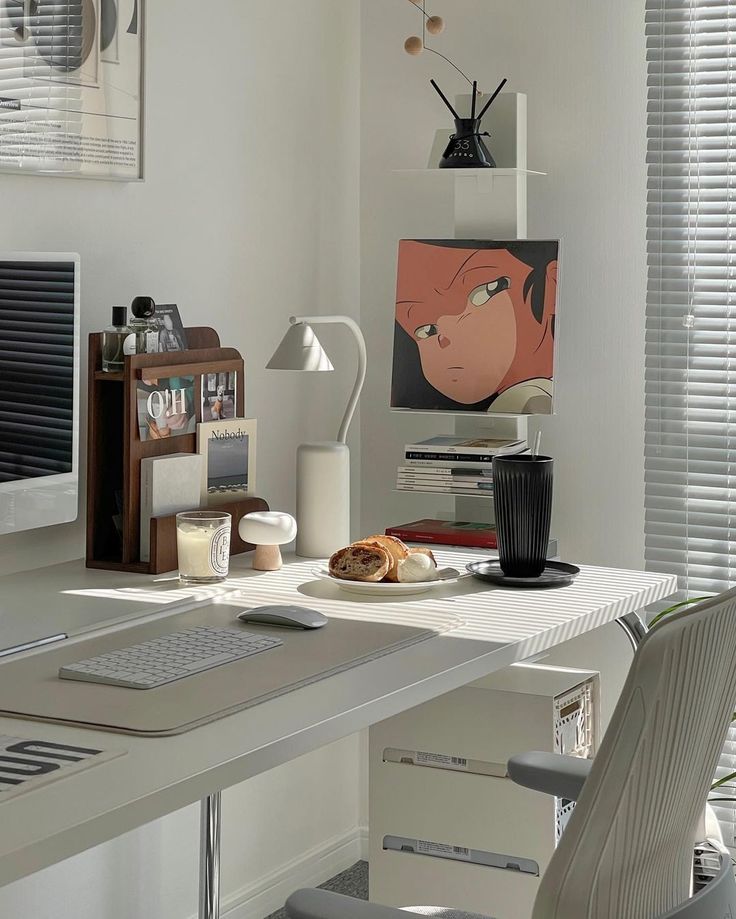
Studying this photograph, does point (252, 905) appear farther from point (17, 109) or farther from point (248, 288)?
point (17, 109)

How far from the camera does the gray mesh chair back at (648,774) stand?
1085 mm

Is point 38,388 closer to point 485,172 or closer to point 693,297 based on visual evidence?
A: point 485,172

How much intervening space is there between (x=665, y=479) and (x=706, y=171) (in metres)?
0.62

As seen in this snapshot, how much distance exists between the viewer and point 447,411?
262 cm

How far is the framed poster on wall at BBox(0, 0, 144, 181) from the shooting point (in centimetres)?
197

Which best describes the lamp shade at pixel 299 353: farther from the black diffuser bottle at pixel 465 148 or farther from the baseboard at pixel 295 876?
the baseboard at pixel 295 876

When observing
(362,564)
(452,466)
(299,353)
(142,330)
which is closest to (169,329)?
(142,330)

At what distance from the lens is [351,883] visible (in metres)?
2.89

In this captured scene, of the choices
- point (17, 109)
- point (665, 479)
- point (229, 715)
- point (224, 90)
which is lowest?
point (229, 715)

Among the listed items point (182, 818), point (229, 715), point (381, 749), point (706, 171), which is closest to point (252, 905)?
point (182, 818)

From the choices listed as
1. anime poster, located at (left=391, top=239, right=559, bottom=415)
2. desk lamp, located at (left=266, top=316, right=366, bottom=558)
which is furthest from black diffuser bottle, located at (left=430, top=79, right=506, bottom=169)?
desk lamp, located at (left=266, top=316, right=366, bottom=558)

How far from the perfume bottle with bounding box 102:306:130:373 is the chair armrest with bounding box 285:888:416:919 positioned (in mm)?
1066

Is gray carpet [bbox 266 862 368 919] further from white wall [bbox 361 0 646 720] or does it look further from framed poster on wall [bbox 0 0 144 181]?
framed poster on wall [bbox 0 0 144 181]

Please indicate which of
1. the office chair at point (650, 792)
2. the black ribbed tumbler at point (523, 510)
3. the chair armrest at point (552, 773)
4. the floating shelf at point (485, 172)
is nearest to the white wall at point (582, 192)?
the floating shelf at point (485, 172)
